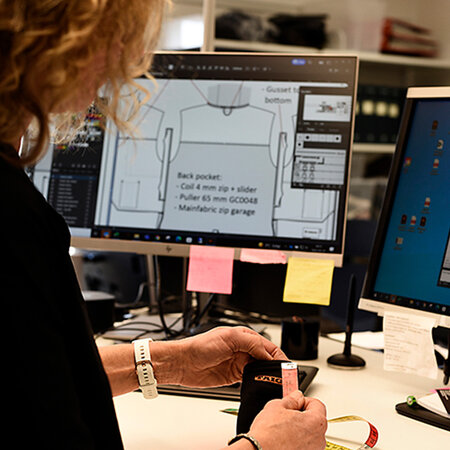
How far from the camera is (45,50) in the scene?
575 mm

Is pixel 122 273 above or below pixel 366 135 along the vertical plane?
below

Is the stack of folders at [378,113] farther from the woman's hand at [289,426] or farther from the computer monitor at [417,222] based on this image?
the woman's hand at [289,426]

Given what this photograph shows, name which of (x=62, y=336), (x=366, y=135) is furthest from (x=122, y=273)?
(x=366, y=135)

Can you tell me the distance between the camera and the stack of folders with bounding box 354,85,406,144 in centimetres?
320

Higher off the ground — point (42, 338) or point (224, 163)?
point (224, 163)

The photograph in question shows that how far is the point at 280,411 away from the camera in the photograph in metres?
0.78

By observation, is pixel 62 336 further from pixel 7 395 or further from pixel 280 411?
pixel 280 411

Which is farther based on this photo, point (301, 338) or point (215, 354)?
point (301, 338)

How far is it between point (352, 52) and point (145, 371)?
2787 millimetres

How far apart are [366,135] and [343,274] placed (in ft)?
3.11

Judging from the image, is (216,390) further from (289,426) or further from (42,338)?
(42,338)

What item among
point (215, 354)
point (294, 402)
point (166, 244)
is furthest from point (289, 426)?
point (166, 244)

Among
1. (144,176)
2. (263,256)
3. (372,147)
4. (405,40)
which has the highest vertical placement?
(405,40)

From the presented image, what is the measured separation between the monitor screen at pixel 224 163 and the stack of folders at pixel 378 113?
→ 6.51 feet
